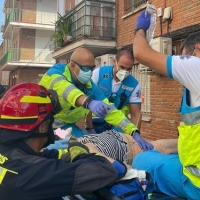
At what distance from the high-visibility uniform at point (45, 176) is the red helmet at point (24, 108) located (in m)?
0.14

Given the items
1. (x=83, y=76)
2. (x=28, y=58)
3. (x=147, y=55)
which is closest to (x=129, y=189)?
(x=147, y=55)

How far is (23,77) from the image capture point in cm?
2284

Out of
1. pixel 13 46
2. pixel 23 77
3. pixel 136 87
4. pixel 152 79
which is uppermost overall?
pixel 13 46

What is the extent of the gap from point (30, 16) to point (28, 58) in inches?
122

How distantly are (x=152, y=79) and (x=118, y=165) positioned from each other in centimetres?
589

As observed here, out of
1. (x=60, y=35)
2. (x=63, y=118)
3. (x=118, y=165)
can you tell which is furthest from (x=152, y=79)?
(x=118, y=165)

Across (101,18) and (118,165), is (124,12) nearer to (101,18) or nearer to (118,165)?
(101,18)

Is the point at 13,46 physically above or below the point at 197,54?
above

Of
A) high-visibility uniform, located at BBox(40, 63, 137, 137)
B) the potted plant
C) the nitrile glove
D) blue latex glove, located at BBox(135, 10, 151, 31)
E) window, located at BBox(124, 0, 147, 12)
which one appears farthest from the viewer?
the potted plant

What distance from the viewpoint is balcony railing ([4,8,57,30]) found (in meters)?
22.0

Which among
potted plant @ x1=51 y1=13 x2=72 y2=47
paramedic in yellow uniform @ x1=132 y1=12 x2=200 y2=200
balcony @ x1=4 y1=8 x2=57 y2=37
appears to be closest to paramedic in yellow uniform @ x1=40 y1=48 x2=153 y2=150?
paramedic in yellow uniform @ x1=132 y1=12 x2=200 y2=200

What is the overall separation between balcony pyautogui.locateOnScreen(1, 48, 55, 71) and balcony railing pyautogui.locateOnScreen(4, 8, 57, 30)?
6.91 feet

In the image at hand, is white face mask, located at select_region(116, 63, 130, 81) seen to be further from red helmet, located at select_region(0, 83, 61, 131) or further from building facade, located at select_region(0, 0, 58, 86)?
building facade, located at select_region(0, 0, 58, 86)

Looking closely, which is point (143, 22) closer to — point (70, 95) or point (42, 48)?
point (70, 95)
